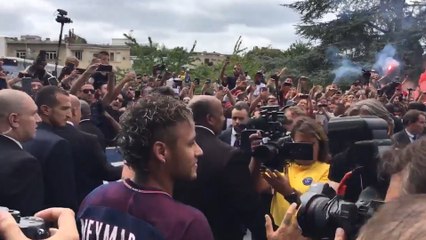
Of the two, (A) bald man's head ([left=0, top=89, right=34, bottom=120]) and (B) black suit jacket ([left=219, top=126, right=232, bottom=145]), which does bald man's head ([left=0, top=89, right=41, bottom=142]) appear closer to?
(A) bald man's head ([left=0, top=89, right=34, bottom=120])

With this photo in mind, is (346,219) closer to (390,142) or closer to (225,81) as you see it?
(390,142)

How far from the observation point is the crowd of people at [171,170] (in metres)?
2.46

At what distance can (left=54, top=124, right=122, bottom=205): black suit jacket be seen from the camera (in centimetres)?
533

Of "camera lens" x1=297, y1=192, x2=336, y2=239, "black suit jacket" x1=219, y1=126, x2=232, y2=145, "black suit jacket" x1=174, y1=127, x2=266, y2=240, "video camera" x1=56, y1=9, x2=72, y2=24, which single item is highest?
"video camera" x1=56, y1=9, x2=72, y2=24

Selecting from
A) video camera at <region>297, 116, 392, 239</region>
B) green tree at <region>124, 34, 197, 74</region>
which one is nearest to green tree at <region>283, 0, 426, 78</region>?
green tree at <region>124, 34, 197, 74</region>

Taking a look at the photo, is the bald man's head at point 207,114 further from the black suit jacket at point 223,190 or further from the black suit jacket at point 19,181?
the black suit jacket at point 19,181

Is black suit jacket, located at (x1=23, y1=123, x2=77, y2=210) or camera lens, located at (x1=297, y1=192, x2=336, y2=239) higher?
camera lens, located at (x1=297, y1=192, x2=336, y2=239)

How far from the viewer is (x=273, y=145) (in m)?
3.90

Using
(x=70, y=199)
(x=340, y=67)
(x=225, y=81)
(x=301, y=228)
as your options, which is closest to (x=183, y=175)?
(x=301, y=228)

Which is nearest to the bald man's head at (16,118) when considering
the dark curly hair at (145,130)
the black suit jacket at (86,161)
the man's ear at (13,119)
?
the man's ear at (13,119)

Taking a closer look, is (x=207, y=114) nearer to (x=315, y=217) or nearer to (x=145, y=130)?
(x=145, y=130)

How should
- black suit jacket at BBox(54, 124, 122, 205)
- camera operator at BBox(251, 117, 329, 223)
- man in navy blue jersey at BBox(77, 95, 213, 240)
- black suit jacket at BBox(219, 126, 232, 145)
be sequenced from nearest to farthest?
1. man in navy blue jersey at BBox(77, 95, 213, 240)
2. camera operator at BBox(251, 117, 329, 223)
3. black suit jacket at BBox(54, 124, 122, 205)
4. black suit jacket at BBox(219, 126, 232, 145)

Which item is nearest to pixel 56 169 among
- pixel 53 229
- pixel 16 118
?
pixel 16 118

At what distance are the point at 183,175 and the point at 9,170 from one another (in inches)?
60.3
